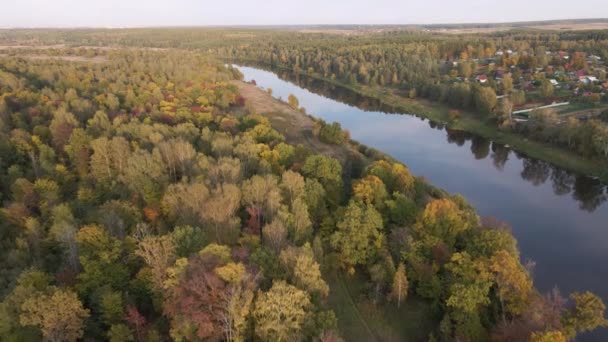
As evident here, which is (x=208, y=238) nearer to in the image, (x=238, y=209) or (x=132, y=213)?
(x=238, y=209)

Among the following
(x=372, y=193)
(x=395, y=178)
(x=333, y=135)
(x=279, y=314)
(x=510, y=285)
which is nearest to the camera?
(x=279, y=314)

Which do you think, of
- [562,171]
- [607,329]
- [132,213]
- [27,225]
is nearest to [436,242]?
[607,329]

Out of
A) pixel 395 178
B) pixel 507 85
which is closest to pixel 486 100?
pixel 507 85

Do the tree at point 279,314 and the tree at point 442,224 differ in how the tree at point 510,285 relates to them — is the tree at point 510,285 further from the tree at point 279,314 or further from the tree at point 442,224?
the tree at point 279,314

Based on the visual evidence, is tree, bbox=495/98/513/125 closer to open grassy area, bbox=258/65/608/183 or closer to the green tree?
open grassy area, bbox=258/65/608/183

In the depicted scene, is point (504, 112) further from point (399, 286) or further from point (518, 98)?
point (399, 286)

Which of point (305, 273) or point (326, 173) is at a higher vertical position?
point (326, 173)
